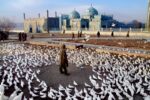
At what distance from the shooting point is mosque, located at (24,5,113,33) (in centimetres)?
7469

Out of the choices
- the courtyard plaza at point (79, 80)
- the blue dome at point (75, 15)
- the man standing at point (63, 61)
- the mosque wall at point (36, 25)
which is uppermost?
the blue dome at point (75, 15)

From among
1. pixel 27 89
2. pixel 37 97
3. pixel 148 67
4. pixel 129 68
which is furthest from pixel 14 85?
pixel 148 67

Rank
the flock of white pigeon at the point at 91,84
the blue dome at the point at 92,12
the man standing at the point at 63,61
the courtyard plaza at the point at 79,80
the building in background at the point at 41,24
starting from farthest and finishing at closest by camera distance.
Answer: the building in background at the point at 41,24 → the blue dome at the point at 92,12 → the man standing at the point at 63,61 → the courtyard plaza at the point at 79,80 → the flock of white pigeon at the point at 91,84

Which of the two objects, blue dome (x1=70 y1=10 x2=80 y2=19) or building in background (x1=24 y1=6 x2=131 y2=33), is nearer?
building in background (x1=24 y1=6 x2=131 y2=33)

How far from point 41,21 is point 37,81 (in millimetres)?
70793

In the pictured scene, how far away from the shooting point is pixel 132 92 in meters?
9.62

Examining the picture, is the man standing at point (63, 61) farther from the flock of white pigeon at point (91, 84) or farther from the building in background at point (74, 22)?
the building in background at point (74, 22)

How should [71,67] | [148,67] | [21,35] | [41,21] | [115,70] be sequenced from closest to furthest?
[115,70] < [148,67] < [71,67] < [21,35] < [41,21]

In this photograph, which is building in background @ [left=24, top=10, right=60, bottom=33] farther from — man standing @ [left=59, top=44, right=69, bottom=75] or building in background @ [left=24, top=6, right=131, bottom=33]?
man standing @ [left=59, top=44, right=69, bottom=75]

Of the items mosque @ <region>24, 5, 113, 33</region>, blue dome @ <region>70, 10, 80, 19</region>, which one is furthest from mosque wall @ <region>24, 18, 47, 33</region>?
blue dome @ <region>70, 10, 80, 19</region>

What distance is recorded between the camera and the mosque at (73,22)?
7469 cm

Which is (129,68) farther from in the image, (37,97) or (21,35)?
(21,35)

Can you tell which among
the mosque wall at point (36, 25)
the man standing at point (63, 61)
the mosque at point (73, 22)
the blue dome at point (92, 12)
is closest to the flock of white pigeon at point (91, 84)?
the man standing at point (63, 61)

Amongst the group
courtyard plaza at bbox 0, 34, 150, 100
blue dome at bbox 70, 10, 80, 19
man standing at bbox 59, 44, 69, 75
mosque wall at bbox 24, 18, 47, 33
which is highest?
blue dome at bbox 70, 10, 80, 19
